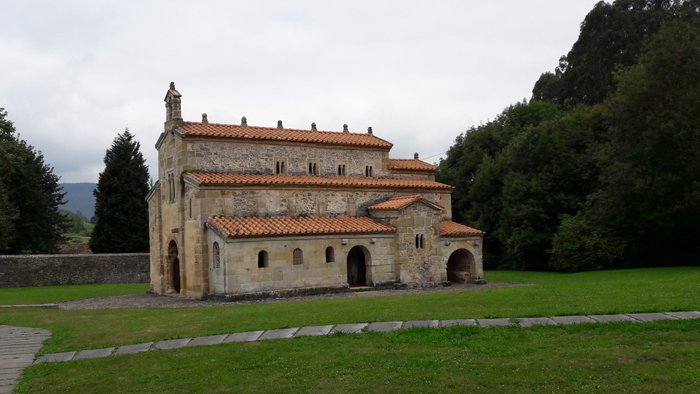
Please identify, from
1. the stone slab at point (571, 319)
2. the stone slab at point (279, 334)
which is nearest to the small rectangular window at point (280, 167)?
the stone slab at point (279, 334)

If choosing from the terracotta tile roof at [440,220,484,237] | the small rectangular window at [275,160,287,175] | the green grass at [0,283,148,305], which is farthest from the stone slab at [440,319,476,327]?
the green grass at [0,283,148,305]

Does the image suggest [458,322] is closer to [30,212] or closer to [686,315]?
[686,315]

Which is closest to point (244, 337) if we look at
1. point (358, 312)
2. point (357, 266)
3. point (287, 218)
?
point (358, 312)

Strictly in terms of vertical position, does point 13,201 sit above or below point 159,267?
above

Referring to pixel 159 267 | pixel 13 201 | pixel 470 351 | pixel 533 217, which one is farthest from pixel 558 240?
pixel 13 201

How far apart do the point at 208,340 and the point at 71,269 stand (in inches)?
1285

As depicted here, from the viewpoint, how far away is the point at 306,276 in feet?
101

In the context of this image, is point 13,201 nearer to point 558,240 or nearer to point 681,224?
point 558,240

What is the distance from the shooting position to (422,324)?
1504cm

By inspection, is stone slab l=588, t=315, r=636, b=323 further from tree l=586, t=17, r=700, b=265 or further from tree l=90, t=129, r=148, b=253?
tree l=90, t=129, r=148, b=253

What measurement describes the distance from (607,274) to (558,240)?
760 centimetres

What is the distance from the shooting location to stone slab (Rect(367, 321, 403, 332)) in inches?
581

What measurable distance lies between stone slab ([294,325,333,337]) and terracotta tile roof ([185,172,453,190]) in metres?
16.3

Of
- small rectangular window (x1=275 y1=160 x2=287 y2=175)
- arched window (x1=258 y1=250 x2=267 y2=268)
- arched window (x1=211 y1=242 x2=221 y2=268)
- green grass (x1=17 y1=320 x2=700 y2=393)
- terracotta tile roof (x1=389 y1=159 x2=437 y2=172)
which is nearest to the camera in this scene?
green grass (x1=17 y1=320 x2=700 y2=393)
